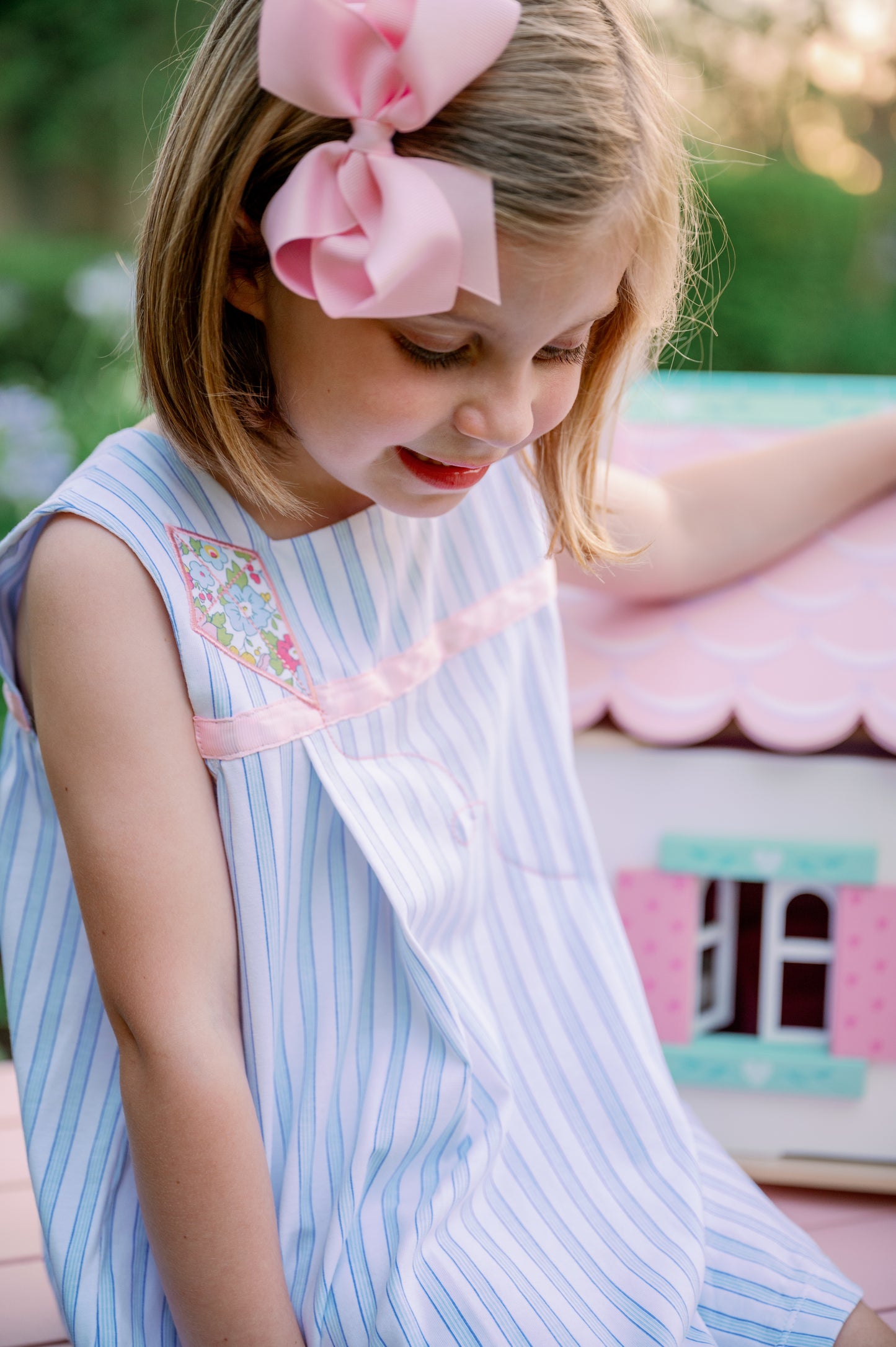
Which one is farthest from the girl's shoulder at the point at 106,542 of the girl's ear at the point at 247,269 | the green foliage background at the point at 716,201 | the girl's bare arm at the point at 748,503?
the green foliage background at the point at 716,201

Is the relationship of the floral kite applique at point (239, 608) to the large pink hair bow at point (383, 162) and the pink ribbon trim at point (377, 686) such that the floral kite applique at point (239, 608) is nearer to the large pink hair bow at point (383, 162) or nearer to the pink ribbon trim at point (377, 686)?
the pink ribbon trim at point (377, 686)

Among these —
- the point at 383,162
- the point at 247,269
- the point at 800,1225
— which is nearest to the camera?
the point at 383,162

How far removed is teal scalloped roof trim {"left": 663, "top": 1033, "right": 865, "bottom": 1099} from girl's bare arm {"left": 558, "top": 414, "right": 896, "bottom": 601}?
0.42 metres

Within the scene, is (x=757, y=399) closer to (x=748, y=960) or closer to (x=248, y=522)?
(x=748, y=960)

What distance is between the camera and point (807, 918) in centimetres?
129

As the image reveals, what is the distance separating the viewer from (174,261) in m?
0.67

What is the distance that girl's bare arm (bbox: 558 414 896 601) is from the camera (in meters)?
1.05

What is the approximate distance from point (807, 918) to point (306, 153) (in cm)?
99

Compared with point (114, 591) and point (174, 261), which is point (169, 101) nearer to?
Result: point (174, 261)

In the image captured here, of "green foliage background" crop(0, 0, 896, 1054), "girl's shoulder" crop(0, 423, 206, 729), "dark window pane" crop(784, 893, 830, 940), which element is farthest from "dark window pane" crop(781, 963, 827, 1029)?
"green foliage background" crop(0, 0, 896, 1054)

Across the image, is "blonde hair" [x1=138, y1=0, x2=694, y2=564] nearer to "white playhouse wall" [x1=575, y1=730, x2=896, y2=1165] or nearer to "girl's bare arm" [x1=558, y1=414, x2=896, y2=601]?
"girl's bare arm" [x1=558, y1=414, x2=896, y2=601]

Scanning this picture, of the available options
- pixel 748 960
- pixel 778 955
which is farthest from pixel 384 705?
pixel 748 960

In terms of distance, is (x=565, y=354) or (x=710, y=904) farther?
(x=710, y=904)

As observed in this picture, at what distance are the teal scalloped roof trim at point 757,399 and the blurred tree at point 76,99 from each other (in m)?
4.52
